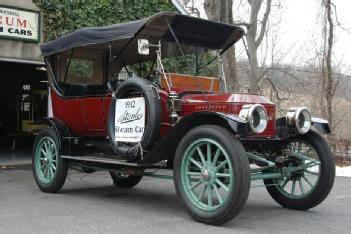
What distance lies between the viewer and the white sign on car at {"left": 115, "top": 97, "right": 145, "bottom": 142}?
6227 millimetres

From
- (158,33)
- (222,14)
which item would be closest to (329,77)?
(222,14)

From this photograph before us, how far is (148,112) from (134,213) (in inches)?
47.4

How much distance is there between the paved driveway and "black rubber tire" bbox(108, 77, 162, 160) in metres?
0.73

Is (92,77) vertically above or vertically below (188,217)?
above

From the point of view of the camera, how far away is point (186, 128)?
5.68 metres

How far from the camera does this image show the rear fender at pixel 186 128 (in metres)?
5.12

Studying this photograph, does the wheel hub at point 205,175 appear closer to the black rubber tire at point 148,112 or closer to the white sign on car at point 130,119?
the black rubber tire at point 148,112

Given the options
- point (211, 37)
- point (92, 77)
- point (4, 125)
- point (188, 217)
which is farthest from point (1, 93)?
point (188, 217)

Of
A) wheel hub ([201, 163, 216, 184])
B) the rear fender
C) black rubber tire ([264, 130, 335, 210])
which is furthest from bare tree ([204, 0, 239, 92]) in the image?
wheel hub ([201, 163, 216, 184])

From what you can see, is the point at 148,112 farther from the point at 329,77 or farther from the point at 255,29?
the point at 255,29

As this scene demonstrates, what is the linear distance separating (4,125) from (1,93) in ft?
4.80

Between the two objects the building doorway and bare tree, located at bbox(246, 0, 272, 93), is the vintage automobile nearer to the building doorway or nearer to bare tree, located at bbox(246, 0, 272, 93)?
the building doorway

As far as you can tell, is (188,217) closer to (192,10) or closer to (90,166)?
(90,166)

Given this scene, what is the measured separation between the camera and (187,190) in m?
5.48
